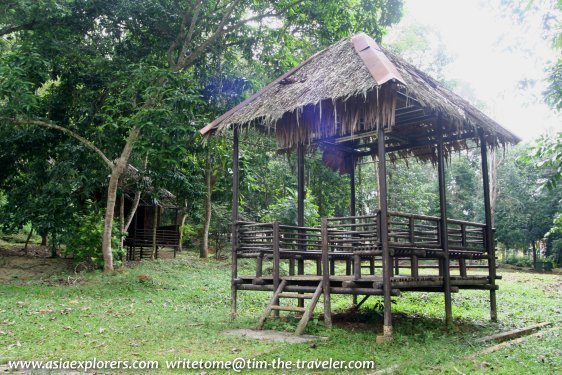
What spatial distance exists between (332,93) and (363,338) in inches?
166

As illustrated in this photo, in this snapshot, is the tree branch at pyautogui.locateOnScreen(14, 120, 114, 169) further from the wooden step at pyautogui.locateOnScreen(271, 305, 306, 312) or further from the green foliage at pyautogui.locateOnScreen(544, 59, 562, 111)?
the green foliage at pyautogui.locateOnScreen(544, 59, 562, 111)

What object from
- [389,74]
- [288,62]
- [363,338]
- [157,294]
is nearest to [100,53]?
[288,62]

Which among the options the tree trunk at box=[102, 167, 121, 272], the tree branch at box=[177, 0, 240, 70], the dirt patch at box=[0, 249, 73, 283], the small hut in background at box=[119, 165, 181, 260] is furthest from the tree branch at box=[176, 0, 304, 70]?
the dirt patch at box=[0, 249, 73, 283]

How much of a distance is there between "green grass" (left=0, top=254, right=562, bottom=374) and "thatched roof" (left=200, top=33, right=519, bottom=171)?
12.1 ft

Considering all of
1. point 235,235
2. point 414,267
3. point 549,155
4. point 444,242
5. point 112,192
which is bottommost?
point 414,267

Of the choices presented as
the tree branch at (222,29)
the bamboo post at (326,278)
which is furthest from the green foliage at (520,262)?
the bamboo post at (326,278)

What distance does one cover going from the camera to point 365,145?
12602 millimetres

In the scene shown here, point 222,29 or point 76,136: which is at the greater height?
point 222,29

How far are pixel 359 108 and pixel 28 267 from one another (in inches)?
515

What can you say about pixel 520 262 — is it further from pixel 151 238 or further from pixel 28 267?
pixel 28 267

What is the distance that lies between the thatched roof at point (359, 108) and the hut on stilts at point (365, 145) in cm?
3

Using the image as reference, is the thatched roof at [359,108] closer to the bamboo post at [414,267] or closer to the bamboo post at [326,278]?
the bamboo post at [326,278]

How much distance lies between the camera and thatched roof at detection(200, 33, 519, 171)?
875 centimetres

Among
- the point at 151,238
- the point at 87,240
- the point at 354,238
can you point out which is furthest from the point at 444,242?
the point at 151,238
